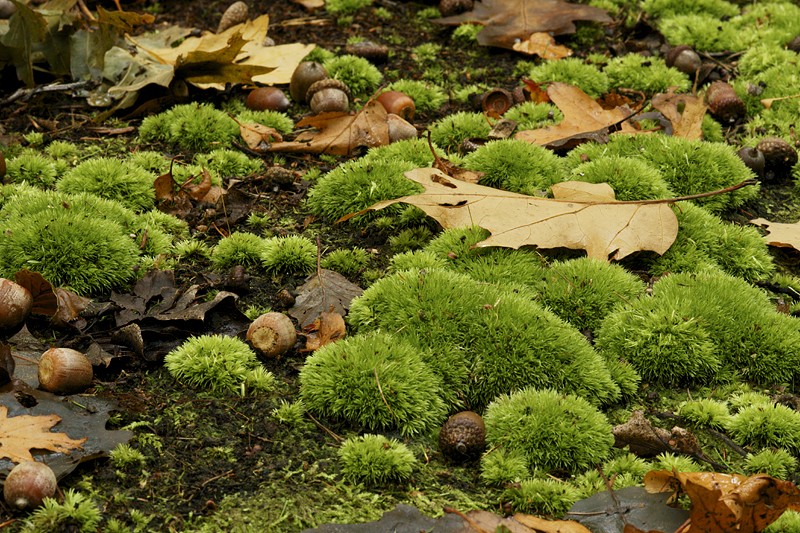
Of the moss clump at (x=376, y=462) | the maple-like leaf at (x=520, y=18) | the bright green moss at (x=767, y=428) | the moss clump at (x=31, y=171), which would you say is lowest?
the bright green moss at (x=767, y=428)

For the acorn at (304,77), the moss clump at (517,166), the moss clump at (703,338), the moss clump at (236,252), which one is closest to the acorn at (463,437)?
the moss clump at (703,338)

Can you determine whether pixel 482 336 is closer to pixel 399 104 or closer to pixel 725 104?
pixel 399 104

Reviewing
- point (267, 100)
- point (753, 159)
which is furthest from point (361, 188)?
point (753, 159)

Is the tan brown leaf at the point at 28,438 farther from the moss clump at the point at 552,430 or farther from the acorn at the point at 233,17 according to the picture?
the acorn at the point at 233,17

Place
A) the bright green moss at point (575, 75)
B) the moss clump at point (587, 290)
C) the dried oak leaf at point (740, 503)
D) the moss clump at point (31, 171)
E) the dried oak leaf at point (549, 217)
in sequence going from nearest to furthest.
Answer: the dried oak leaf at point (740, 503)
the moss clump at point (587, 290)
the dried oak leaf at point (549, 217)
the moss clump at point (31, 171)
the bright green moss at point (575, 75)

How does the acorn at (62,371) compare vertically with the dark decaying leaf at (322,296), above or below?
above

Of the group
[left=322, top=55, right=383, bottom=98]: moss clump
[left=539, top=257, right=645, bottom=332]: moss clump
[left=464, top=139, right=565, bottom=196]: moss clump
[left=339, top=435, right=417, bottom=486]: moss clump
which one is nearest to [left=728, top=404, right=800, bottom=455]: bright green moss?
[left=539, top=257, right=645, bottom=332]: moss clump

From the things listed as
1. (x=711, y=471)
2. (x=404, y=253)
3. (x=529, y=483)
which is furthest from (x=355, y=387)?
(x=711, y=471)
